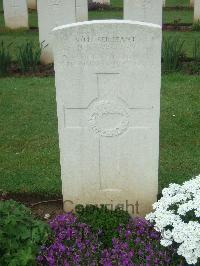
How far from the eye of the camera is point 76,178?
4.19 metres

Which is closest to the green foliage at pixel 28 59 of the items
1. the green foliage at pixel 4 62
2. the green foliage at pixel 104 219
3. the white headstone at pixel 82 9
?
the green foliage at pixel 4 62

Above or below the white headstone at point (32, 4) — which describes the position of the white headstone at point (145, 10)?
below

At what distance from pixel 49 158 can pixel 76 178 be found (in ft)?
4.55

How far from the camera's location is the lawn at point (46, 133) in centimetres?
504

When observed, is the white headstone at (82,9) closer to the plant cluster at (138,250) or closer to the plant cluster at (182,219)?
the plant cluster at (182,219)

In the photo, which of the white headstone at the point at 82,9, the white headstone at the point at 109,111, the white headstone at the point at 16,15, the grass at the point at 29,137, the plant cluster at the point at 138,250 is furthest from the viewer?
the white headstone at the point at 16,15

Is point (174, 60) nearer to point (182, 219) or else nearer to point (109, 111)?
point (109, 111)

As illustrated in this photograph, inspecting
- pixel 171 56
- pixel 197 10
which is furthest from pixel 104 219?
pixel 197 10

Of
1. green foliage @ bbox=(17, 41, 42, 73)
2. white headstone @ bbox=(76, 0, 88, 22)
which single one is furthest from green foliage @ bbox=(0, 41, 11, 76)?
white headstone @ bbox=(76, 0, 88, 22)

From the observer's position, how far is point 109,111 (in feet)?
13.1

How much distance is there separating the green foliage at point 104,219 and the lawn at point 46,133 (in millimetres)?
769

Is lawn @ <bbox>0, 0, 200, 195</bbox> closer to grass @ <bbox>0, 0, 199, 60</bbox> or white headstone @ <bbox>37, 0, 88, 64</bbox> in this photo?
white headstone @ <bbox>37, 0, 88, 64</bbox>

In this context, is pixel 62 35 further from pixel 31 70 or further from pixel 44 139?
pixel 31 70

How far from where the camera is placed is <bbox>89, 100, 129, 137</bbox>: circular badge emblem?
3959 millimetres
